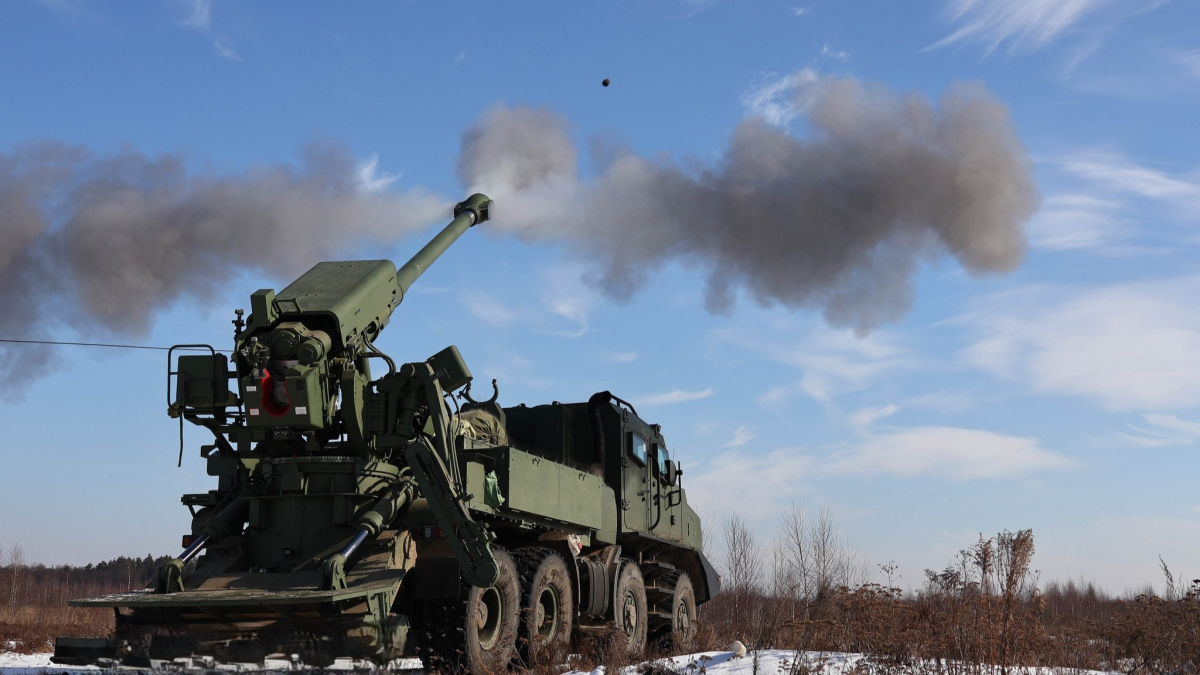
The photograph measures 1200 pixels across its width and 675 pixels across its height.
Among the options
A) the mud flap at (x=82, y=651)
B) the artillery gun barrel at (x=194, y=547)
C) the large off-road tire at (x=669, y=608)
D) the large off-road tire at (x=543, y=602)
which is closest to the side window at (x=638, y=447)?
the large off-road tire at (x=669, y=608)

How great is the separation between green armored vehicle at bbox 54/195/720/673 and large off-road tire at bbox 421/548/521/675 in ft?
0.06

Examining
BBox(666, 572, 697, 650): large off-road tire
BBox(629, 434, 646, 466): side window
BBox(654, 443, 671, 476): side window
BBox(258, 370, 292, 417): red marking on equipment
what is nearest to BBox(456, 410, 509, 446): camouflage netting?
BBox(629, 434, 646, 466): side window

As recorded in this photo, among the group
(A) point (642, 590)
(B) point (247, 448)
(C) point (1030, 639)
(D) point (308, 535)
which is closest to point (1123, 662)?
(C) point (1030, 639)

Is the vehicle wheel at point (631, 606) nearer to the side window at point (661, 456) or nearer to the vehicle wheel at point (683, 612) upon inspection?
the vehicle wheel at point (683, 612)

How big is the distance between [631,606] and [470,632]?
16.7ft

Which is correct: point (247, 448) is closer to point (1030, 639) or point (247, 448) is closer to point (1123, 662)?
point (1030, 639)

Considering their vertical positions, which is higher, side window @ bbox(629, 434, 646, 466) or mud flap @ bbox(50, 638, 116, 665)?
side window @ bbox(629, 434, 646, 466)

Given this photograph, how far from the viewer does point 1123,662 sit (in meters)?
11.7

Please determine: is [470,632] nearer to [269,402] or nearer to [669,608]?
[269,402]

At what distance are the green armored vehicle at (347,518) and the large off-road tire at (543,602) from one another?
0.08 ft

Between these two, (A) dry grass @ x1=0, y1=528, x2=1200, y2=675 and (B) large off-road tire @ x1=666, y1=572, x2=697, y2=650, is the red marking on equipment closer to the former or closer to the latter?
(A) dry grass @ x1=0, y1=528, x2=1200, y2=675

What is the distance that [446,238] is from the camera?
13875mm

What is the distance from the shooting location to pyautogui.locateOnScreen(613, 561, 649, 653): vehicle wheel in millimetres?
13984

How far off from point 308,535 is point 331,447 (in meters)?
0.88
